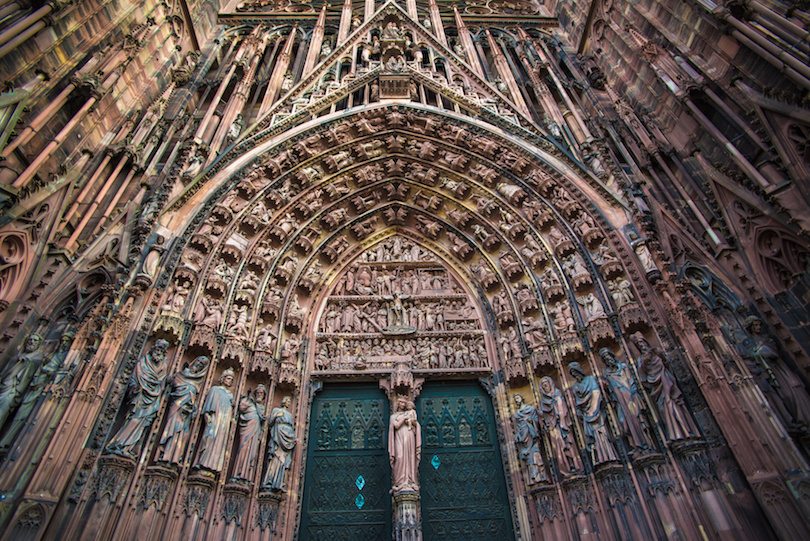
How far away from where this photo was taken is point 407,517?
19.0ft

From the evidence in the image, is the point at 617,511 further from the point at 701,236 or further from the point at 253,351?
the point at 253,351

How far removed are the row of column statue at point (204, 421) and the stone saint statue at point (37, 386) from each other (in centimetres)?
74

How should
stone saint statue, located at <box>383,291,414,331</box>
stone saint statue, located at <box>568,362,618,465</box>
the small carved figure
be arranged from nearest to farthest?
stone saint statue, located at <box>568,362,618,465</box>
the small carved figure
stone saint statue, located at <box>383,291,414,331</box>

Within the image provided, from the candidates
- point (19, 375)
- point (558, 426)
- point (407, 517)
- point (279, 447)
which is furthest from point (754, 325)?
point (19, 375)

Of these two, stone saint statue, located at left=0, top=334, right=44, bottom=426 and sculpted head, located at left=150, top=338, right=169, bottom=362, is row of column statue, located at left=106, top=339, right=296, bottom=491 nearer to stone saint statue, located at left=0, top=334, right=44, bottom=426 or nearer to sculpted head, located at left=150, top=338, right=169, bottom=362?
sculpted head, located at left=150, top=338, right=169, bottom=362

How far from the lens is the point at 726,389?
4980 mm

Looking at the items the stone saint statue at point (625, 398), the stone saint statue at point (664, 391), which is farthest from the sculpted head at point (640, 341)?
the stone saint statue at point (625, 398)

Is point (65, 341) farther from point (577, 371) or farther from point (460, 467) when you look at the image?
point (577, 371)

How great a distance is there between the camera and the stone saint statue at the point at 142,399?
4.93 metres

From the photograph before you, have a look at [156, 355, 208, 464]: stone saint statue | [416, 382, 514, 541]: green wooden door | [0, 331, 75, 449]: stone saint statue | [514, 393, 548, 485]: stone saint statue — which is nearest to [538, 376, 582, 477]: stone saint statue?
[514, 393, 548, 485]: stone saint statue

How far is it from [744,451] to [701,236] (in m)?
3.03

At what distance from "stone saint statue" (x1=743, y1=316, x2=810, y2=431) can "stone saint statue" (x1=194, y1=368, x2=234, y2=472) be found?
6191mm

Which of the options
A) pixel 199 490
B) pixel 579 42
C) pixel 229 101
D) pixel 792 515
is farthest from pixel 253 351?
pixel 579 42

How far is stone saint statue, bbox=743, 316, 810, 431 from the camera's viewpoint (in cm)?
470
